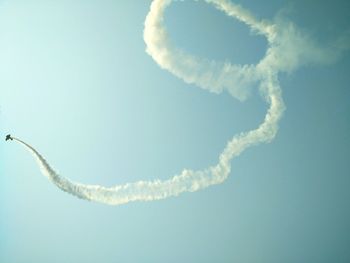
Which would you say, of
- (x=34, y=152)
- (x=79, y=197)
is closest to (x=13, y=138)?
(x=34, y=152)

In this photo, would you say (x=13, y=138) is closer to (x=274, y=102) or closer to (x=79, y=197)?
(x=79, y=197)

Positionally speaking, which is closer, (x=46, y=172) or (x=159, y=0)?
(x=159, y=0)

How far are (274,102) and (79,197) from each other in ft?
117

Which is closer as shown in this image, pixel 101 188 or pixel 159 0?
pixel 159 0

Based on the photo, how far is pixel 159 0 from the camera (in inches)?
2963

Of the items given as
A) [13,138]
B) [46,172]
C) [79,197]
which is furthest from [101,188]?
[13,138]

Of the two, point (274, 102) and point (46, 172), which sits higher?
point (274, 102)

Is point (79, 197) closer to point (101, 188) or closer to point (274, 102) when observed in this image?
point (101, 188)

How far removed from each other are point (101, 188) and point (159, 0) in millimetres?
31665

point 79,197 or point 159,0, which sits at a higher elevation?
point 159,0

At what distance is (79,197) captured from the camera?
273 ft

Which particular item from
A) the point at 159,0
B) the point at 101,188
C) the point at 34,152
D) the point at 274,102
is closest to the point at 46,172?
the point at 34,152

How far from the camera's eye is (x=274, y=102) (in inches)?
3209

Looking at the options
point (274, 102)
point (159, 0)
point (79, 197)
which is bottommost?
point (79, 197)
